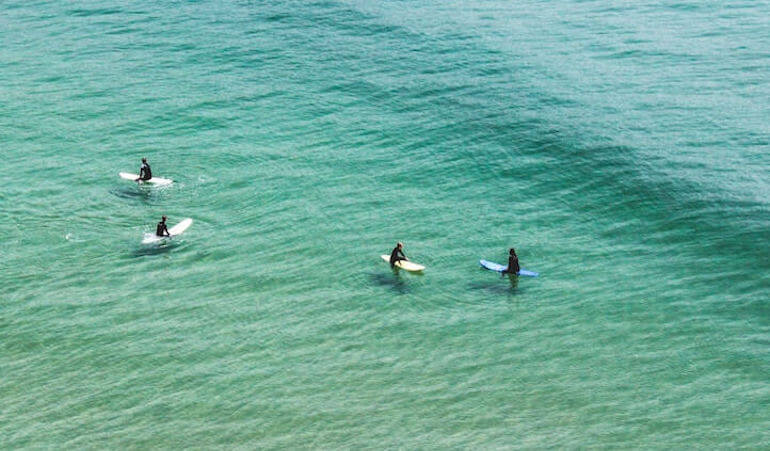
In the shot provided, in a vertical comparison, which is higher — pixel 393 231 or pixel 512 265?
pixel 512 265

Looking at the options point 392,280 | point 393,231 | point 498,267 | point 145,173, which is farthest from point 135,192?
point 498,267

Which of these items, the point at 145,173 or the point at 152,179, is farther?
the point at 152,179

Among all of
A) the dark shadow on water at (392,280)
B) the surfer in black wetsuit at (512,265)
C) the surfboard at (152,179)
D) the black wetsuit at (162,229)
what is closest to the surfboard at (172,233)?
the black wetsuit at (162,229)

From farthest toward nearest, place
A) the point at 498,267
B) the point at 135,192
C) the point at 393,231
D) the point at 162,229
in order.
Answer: the point at 135,192
the point at 393,231
the point at 162,229
the point at 498,267

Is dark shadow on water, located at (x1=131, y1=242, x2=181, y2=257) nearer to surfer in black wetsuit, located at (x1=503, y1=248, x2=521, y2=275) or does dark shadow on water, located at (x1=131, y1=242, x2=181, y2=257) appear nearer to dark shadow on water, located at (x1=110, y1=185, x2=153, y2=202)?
dark shadow on water, located at (x1=110, y1=185, x2=153, y2=202)

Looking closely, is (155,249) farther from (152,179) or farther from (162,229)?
(152,179)

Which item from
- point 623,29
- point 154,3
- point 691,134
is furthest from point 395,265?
point 154,3

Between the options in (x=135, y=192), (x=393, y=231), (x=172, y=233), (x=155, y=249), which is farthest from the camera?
(x=135, y=192)
